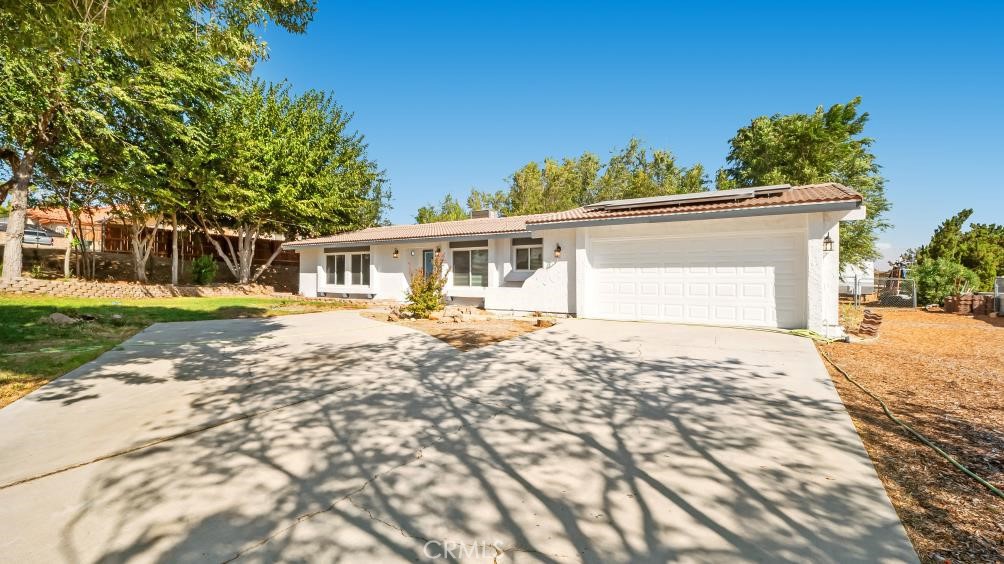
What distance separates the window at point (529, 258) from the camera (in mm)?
12992

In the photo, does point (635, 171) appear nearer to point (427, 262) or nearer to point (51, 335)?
point (427, 262)

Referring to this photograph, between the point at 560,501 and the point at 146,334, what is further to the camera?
the point at 146,334

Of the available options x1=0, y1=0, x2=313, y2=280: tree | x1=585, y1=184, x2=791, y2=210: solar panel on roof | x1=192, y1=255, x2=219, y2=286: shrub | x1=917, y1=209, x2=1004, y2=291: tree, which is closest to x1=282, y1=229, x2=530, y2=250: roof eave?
x1=585, y1=184, x2=791, y2=210: solar panel on roof

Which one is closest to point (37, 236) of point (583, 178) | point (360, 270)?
point (360, 270)

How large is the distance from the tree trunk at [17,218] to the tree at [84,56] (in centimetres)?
2

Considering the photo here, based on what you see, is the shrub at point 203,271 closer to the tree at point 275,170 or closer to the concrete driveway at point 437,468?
the tree at point 275,170

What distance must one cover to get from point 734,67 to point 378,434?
1833 centimetres

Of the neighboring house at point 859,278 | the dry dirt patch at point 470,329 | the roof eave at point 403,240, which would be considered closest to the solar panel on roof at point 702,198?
the roof eave at point 403,240

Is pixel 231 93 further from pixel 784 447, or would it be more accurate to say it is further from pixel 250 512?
pixel 784 447

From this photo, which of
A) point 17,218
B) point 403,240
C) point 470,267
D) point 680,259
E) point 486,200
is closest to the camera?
point 680,259

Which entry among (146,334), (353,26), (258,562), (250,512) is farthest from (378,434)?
(353,26)

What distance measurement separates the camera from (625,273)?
10.7 m

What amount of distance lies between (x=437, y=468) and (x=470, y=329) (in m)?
6.37

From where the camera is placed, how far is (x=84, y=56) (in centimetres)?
618
